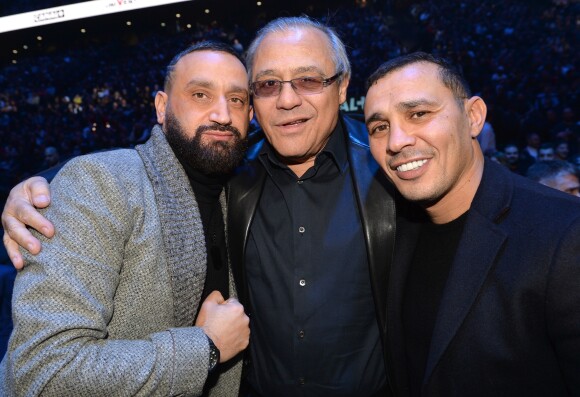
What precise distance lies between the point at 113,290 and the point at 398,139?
1.22m

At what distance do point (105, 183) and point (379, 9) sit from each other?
48.3 ft

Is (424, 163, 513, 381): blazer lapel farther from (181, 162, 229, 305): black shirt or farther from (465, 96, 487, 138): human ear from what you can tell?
(181, 162, 229, 305): black shirt

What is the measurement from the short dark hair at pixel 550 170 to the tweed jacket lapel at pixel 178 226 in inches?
116

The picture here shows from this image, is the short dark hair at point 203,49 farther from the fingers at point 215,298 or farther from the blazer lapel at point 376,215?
the fingers at point 215,298

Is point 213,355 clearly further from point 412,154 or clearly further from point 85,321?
point 412,154

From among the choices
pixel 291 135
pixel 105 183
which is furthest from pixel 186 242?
pixel 291 135

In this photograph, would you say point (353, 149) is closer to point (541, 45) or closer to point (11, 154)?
point (541, 45)

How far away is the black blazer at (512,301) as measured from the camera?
130 centimetres

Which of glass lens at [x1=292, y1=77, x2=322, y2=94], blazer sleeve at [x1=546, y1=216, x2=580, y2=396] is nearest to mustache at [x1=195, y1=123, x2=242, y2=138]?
glass lens at [x1=292, y1=77, x2=322, y2=94]

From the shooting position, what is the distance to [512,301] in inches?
54.3

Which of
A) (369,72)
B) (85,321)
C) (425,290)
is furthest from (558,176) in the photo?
(369,72)

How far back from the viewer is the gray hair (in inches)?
88.2

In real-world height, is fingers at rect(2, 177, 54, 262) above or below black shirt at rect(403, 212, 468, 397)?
above

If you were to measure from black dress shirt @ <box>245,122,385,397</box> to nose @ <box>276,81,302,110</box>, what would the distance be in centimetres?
44
